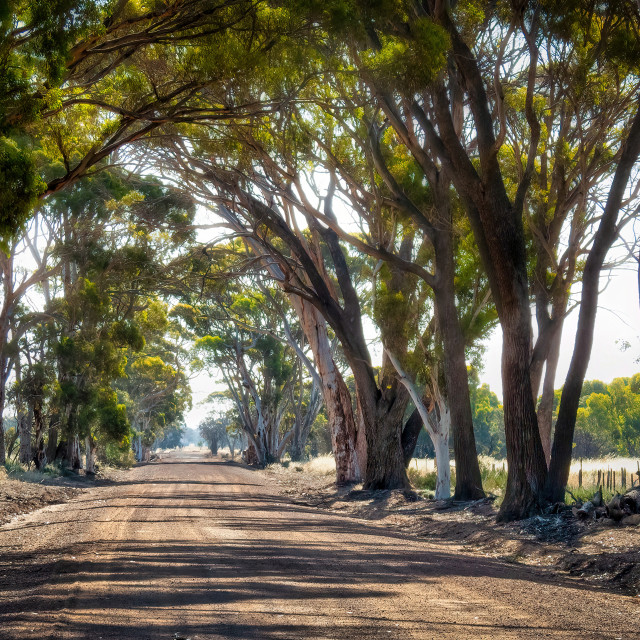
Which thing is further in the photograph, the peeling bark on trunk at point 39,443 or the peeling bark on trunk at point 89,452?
the peeling bark on trunk at point 89,452

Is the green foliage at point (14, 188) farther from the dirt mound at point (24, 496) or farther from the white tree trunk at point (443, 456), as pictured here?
the white tree trunk at point (443, 456)

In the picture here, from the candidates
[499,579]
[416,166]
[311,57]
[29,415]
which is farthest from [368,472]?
[29,415]

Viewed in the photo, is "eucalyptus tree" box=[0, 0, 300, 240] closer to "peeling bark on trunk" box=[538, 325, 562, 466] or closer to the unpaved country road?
the unpaved country road

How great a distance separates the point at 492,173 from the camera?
1180 cm

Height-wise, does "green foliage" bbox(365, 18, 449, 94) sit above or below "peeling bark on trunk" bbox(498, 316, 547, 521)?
above

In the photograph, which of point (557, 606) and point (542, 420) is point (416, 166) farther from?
point (557, 606)

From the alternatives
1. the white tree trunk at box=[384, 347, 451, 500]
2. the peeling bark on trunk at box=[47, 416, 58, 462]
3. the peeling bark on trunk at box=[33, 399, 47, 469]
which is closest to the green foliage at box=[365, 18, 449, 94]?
the white tree trunk at box=[384, 347, 451, 500]

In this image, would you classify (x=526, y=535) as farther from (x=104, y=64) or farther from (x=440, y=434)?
(x=104, y=64)

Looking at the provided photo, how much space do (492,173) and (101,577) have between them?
8.18 metres

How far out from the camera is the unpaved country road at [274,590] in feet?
16.2

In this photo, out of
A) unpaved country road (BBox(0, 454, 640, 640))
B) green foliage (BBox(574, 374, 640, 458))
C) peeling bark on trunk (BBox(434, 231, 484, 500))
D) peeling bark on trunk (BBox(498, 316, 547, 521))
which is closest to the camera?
unpaved country road (BBox(0, 454, 640, 640))

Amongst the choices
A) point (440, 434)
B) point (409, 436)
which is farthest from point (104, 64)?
point (409, 436)

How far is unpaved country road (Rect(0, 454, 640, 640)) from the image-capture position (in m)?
4.94

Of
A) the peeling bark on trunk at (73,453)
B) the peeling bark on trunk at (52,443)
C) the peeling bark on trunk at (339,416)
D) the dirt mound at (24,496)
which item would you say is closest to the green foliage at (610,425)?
the peeling bark on trunk at (73,453)
